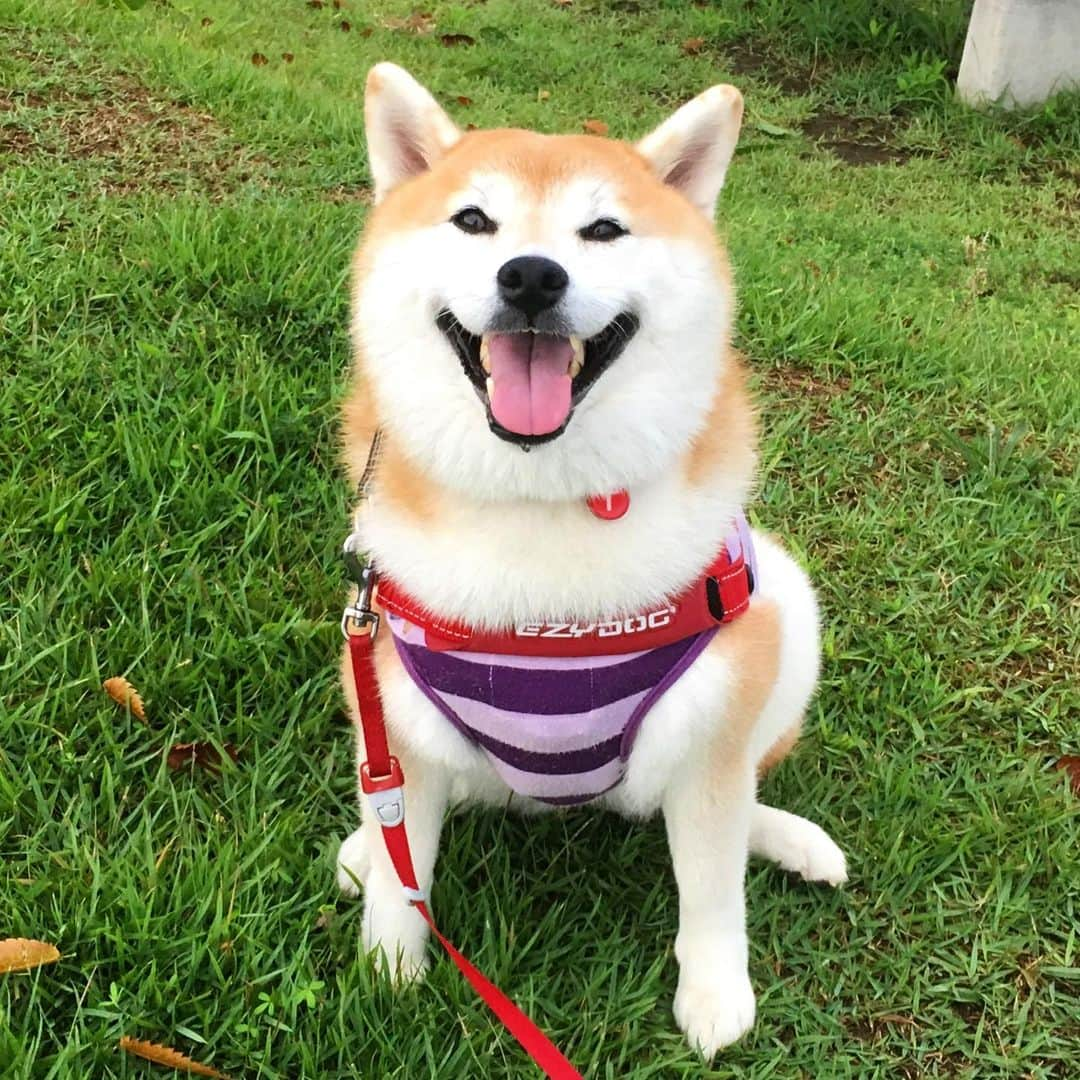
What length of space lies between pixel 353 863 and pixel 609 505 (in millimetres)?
919

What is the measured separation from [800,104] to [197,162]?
4.58 metres

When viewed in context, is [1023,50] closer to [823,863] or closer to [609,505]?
[823,863]

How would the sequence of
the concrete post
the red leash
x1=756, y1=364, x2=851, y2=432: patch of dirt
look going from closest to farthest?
the red leash < x1=756, y1=364, x2=851, y2=432: patch of dirt < the concrete post

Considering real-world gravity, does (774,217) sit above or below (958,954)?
above

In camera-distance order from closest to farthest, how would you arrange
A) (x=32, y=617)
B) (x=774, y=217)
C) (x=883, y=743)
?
(x=32, y=617) < (x=883, y=743) < (x=774, y=217)

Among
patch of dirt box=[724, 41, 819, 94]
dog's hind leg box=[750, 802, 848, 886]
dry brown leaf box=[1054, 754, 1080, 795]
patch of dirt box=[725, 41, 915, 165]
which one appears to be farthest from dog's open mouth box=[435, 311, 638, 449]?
patch of dirt box=[724, 41, 819, 94]

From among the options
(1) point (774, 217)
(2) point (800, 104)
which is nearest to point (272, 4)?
(2) point (800, 104)

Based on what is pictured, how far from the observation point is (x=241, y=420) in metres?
2.79

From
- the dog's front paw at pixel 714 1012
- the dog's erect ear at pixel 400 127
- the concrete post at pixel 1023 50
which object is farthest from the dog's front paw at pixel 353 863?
the concrete post at pixel 1023 50

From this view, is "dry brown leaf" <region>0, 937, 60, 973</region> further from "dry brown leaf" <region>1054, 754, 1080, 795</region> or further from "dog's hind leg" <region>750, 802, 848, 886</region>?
"dry brown leaf" <region>1054, 754, 1080, 795</region>

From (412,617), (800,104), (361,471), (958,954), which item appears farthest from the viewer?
(800,104)

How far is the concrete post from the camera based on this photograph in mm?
6562

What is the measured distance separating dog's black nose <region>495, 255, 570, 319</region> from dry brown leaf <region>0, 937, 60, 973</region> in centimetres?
132

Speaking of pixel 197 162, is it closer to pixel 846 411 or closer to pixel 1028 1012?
pixel 846 411
